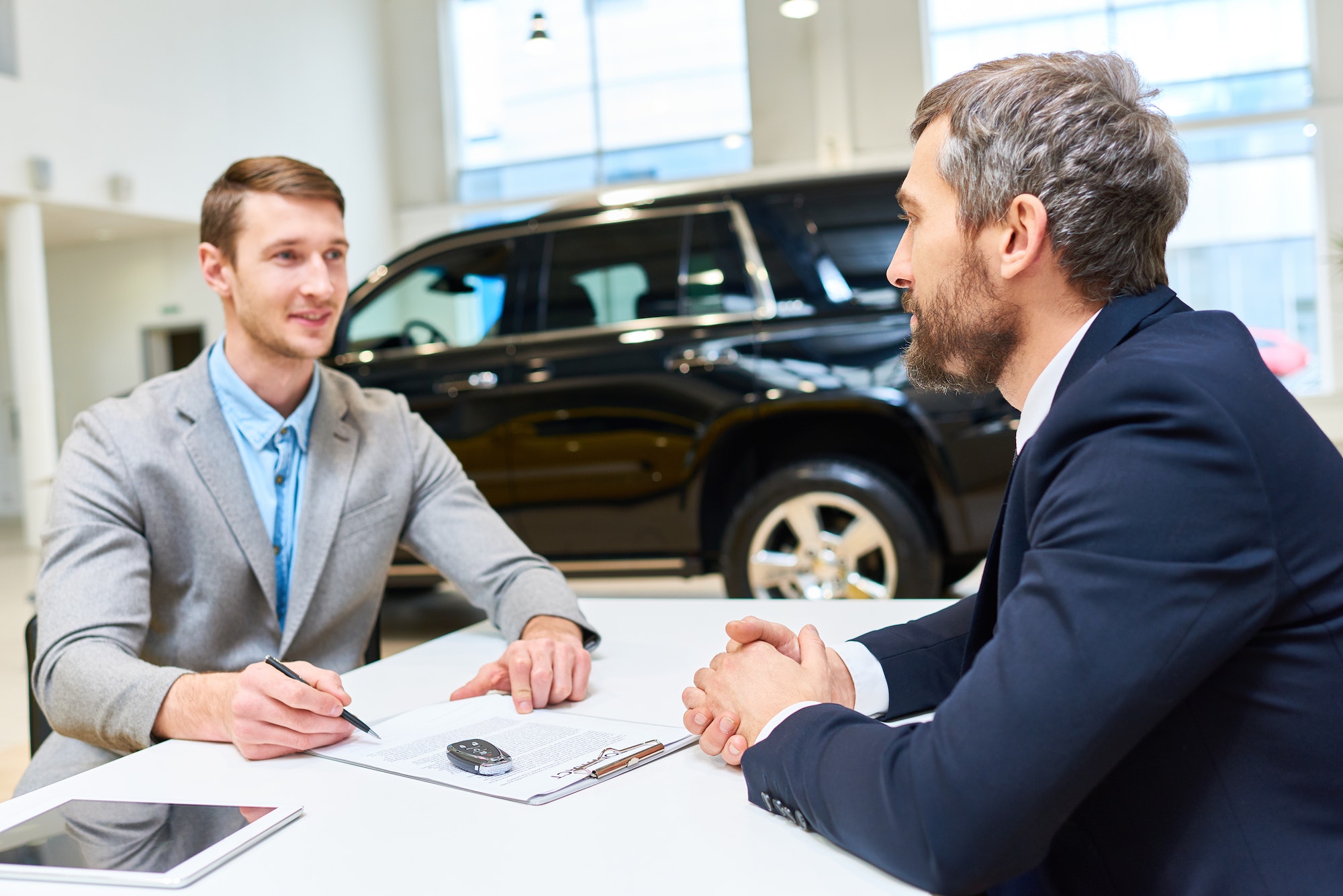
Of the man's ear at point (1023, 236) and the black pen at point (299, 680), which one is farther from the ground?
the man's ear at point (1023, 236)

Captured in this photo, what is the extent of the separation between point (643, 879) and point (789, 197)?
11.1 feet

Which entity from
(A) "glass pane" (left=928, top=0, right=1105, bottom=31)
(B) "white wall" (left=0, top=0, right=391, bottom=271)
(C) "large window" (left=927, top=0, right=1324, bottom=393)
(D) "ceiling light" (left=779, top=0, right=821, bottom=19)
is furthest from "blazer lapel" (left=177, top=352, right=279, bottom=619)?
(A) "glass pane" (left=928, top=0, right=1105, bottom=31)

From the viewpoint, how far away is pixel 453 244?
4363 mm

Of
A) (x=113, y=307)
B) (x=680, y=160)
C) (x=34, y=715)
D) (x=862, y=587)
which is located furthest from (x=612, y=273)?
(x=113, y=307)

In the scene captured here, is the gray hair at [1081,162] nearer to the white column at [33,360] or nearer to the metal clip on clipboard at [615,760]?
the metal clip on clipboard at [615,760]

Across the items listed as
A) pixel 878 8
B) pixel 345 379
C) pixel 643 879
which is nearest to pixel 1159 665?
pixel 643 879

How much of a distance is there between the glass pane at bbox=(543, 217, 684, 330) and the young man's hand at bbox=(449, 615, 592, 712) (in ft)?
9.16

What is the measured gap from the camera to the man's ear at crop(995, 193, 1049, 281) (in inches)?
38.9

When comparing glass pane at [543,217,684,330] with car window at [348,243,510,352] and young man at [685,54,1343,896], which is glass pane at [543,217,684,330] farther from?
young man at [685,54,1343,896]

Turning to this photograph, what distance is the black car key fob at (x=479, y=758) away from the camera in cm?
102

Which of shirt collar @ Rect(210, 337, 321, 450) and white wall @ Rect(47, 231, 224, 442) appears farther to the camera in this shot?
white wall @ Rect(47, 231, 224, 442)

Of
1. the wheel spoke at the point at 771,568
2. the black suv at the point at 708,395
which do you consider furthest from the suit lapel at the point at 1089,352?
the wheel spoke at the point at 771,568

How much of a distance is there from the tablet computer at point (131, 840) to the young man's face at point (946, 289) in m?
0.76

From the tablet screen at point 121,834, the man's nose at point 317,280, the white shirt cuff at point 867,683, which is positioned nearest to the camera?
the tablet screen at point 121,834
